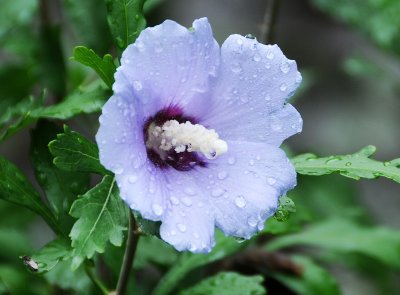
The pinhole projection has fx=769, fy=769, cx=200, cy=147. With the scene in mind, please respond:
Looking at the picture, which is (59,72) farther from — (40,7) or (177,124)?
(177,124)

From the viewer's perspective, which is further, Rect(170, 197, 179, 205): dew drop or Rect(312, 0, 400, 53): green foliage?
Rect(312, 0, 400, 53): green foliage

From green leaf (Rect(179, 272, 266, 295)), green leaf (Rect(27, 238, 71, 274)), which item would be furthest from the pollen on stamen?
green leaf (Rect(179, 272, 266, 295))

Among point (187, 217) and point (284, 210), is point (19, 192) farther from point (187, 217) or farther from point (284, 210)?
point (284, 210)

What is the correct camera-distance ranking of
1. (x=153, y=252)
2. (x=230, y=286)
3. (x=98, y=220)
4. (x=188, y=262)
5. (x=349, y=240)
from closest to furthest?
(x=98, y=220)
(x=230, y=286)
(x=188, y=262)
(x=153, y=252)
(x=349, y=240)

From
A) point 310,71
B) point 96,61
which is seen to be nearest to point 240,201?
point 96,61

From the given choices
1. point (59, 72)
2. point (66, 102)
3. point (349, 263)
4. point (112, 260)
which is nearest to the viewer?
point (66, 102)

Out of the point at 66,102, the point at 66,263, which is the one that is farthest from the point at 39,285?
the point at 66,102

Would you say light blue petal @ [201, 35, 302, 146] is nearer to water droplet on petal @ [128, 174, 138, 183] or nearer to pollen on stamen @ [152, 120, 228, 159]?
pollen on stamen @ [152, 120, 228, 159]
